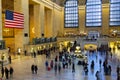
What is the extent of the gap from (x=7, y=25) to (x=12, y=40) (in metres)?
13.7

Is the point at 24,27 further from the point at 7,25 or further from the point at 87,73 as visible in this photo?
the point at 87,73

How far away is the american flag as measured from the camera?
35.0 metres

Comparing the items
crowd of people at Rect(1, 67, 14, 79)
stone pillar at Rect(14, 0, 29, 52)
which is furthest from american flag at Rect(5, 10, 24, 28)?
crowd of people at Rect(1, 67, 14, 79)

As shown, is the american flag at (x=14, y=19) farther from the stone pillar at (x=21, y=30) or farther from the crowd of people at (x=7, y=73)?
the crowd of people at (x=7, y=73)

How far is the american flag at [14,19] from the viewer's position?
35.0 m

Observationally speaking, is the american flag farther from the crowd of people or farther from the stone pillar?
the crowd of people

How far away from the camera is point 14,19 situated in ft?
124

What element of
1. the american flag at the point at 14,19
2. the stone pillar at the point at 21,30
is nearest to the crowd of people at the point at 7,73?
the american flag at the point at 14,19

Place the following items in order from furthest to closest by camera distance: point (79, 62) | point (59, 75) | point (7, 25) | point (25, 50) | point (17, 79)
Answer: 1. point (25, 50)
2. point (7, 25)
3. point (79, 62)
4. point (59, 75)
5. point (17, 79)

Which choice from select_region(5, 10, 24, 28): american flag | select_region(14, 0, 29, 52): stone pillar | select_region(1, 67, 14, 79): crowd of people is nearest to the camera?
select_region(1, 67, 14, 79): crowd of people

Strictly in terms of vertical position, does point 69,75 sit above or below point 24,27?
below

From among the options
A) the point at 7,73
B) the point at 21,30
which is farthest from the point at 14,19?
the point at 7,73

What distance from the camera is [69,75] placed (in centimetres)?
2403

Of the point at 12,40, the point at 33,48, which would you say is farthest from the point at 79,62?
the point at 12,40
